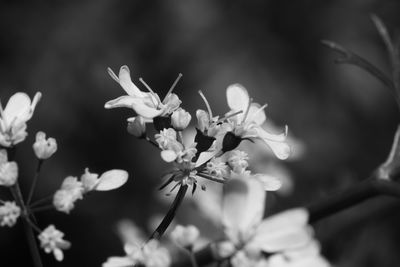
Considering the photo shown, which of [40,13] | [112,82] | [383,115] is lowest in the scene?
[383,115]

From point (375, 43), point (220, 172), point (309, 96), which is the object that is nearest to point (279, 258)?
point (220, 172)

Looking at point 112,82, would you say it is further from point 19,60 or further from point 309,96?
point 309,96

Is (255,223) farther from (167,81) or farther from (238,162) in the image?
(167,81)

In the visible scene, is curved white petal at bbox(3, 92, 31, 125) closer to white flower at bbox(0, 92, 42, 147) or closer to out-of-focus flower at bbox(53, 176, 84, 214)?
white flower at bbox(0, 92, 42, 147)

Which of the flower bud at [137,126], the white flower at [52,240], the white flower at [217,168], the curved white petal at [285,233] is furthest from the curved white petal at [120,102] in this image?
the curved white petal at [285,233]

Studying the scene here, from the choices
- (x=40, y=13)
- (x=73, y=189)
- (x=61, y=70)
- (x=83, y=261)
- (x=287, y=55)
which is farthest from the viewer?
(x=287, y=55)
